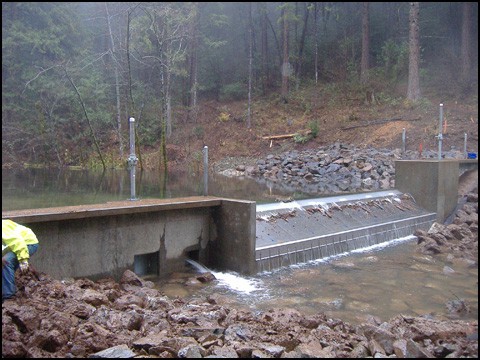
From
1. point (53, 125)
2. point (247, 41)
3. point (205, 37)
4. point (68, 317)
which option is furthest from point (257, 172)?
point (68, 317)

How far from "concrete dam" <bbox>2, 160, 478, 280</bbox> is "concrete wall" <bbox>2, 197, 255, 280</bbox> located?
0.04ft

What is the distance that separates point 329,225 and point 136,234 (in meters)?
4.70

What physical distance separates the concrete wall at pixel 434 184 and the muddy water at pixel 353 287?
438 cm

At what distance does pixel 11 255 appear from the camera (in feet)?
15.2

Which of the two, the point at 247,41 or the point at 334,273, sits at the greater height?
the point at 247,41

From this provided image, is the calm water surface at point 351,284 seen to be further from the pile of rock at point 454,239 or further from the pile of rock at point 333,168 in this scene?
the pile of rock at point 333,168

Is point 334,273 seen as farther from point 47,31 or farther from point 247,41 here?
point 247,41

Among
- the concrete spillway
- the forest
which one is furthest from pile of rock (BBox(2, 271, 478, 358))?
the forest

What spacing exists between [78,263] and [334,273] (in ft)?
14.3

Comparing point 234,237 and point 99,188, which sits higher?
point 99,188

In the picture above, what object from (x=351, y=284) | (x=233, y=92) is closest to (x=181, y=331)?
(x=351, y=284)

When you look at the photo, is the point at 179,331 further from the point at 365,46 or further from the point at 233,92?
the point at 365,46

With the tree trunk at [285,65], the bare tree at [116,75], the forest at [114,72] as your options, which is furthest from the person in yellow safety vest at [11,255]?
the tree trunk at [285,65]

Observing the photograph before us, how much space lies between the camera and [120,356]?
Result: 3900 millimetres
